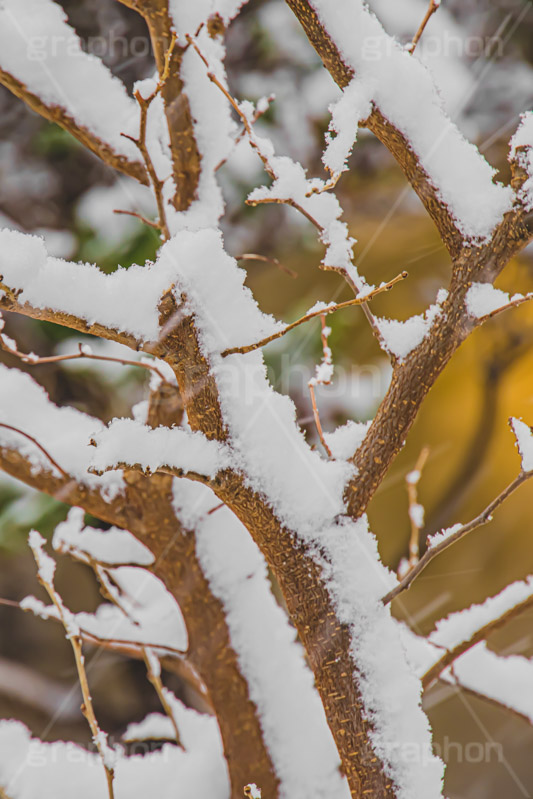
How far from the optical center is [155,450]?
39 centimetres

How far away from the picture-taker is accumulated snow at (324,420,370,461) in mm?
484

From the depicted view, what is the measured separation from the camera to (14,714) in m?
1.59

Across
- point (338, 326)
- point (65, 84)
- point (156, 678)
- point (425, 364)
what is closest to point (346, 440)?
point (425, 364)

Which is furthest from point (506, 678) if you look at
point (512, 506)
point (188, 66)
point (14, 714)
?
point (14, 714)

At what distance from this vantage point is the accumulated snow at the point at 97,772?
620 millimetres

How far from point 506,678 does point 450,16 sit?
1.28 m

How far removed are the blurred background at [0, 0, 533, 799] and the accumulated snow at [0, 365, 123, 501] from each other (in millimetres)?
567

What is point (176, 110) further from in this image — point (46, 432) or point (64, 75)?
point (46, 432)

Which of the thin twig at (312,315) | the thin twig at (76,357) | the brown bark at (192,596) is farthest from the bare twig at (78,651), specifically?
the thin twig at (312,315)

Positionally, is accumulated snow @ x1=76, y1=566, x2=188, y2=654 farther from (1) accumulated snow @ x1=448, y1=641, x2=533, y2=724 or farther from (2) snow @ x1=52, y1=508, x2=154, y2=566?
(1) accumulated snow @ x1=448, y1=641, x2=533, y2=724

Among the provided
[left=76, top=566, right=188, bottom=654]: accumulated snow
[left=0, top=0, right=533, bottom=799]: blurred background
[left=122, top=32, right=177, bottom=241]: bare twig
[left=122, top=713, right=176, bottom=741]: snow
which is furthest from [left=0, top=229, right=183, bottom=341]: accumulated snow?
[left=0, top=0, right=533, bottom=799]: blurred background

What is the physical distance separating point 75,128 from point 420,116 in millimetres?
364

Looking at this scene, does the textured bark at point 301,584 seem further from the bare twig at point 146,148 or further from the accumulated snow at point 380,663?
the bare twig at point 146,148

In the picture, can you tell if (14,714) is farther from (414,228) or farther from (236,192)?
(414,228)
